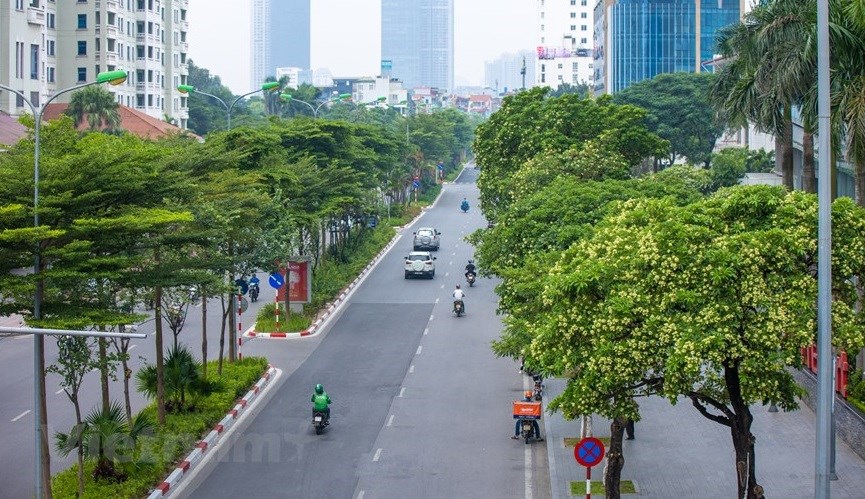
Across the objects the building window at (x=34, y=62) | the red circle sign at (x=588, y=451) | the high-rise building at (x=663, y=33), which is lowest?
the red circle sign at (x=588, y=451)

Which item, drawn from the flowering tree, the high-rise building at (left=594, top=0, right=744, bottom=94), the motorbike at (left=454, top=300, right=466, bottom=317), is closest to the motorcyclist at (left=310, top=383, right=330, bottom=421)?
the flowering tree

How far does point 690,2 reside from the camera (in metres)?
119

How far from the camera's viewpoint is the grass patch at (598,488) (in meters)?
22.1

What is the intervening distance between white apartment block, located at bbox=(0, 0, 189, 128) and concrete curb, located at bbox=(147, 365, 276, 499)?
43.6m

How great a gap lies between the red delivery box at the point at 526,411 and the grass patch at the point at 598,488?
3395 millimetres

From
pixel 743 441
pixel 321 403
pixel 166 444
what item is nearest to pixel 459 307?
pixel 321 403

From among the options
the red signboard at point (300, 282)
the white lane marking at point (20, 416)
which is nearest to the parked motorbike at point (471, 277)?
the red signboard at point (300, 282)

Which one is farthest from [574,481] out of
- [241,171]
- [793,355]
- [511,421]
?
[241,171]

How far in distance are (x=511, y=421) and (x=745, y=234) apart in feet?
41.6

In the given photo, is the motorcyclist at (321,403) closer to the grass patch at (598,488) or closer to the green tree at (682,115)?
the grass patch at (598,488)

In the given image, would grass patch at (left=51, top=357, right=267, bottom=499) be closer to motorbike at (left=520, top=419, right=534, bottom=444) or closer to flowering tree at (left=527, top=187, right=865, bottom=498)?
motorbike at (left=520, top=419, right=534, bottom=444)

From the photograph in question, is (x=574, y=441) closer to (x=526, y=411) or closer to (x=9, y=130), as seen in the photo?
(x=526, y=411)

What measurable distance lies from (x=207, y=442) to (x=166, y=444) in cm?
130

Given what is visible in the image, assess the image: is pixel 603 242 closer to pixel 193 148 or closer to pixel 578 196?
pixel 578 196
